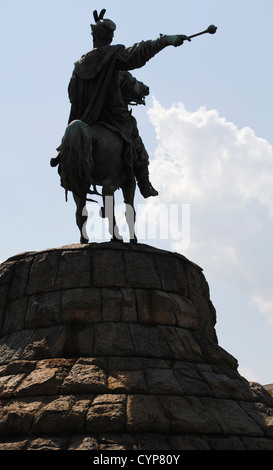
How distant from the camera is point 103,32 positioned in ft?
34.0

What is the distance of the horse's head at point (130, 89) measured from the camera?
1082 centimetres

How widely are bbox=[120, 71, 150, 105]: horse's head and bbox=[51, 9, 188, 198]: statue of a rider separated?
362 mm

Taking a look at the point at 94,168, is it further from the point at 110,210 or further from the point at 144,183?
the point at 144,183

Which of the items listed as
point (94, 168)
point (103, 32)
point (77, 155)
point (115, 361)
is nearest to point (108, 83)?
point (103, 32)

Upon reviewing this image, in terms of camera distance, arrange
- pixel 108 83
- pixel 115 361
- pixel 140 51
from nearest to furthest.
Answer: pixel 115 361 < pixel 140 51 < pixel 108 83

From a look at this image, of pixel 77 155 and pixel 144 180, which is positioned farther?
pixel 144 180

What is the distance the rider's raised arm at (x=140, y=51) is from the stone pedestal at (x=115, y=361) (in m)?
3.07

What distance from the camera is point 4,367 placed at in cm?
768

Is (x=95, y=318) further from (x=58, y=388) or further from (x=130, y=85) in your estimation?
(x=130, y=85)

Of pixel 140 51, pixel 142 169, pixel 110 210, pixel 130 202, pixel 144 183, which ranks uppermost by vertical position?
pixel 140 51

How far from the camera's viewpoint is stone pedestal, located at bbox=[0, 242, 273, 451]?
21.5ft

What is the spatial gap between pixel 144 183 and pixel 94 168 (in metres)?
1.39

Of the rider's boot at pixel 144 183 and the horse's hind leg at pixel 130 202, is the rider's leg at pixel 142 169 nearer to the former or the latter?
the rider's boot at pixel 144 183

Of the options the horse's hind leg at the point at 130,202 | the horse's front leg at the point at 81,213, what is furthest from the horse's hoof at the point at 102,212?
the horse's hind leg at the point at 130,202
